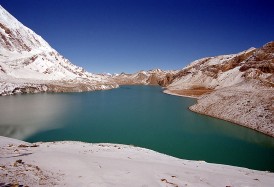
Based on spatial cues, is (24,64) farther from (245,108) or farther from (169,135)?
(245,108)

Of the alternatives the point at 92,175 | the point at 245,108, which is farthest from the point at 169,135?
the point at 92,175

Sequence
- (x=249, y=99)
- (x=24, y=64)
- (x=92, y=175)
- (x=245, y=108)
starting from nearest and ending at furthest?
(x=92, y=175), (x=245, y=108), (x=249, y=99), (x=24, y=64)

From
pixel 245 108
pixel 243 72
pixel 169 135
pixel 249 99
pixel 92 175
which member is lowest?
pixel 169 135

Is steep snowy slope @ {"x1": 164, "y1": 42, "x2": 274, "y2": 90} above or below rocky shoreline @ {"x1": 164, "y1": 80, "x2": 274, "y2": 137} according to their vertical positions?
above

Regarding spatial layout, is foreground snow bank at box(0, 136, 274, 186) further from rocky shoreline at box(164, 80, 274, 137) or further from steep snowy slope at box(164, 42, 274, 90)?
steep snowy slope at box(164, 42, 274, 90)

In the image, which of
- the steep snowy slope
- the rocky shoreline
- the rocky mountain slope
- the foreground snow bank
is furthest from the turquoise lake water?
the steep snowy slope

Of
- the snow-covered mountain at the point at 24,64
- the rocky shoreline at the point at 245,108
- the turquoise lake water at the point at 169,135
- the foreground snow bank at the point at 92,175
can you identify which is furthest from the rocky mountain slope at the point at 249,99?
the snow-covered mountain at the point at 24,64

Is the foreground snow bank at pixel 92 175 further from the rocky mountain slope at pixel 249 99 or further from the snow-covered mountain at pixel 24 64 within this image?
the snow-covered mountain at pixel 24 64

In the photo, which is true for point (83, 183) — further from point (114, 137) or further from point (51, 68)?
point (51, 68)

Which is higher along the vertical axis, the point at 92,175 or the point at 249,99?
the point at 249,99

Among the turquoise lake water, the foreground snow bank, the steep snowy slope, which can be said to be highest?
the steep snowy slope
